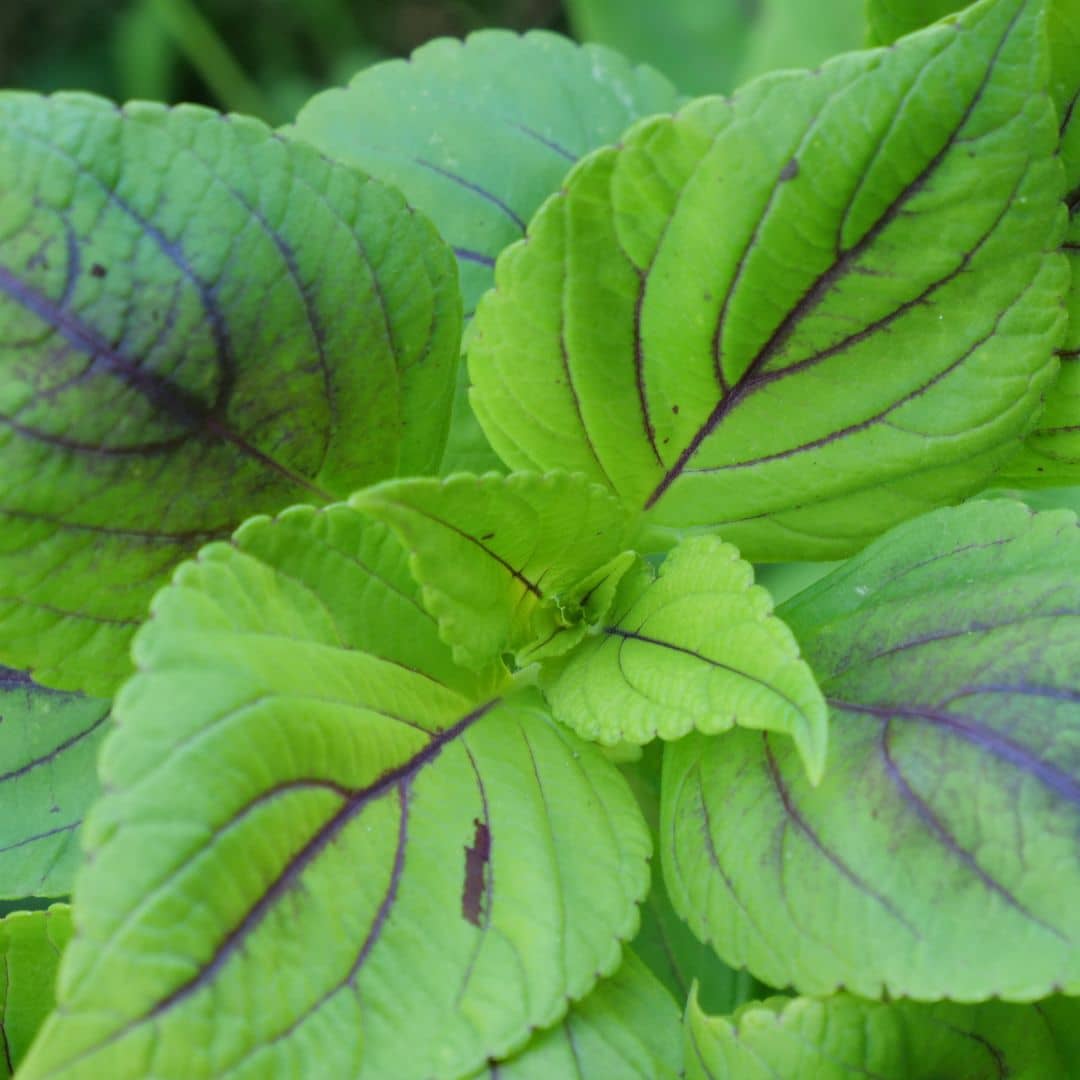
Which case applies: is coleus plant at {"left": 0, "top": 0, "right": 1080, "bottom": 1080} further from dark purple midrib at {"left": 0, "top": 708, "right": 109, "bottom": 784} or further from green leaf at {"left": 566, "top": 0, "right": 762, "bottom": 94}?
green leaf at {"left": 566, "top": 0, "right": 762, "bottom": 94}

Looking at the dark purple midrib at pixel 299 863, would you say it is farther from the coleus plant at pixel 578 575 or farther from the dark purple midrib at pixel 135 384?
the dark purple midrib at pixel 135 384

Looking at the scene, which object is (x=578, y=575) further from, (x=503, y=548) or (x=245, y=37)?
(x=245, y=37)

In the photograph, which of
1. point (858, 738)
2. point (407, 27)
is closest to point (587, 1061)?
point (858, 738)

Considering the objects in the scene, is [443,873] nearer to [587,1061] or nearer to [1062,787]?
[587,1061]

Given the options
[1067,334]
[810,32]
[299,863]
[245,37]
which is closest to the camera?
[299,863]

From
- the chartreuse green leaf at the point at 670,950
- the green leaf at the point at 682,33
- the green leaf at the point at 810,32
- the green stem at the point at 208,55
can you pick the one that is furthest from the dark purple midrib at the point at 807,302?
the green stem at the point at 208,55

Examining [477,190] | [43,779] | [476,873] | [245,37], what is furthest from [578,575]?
[245,37]
